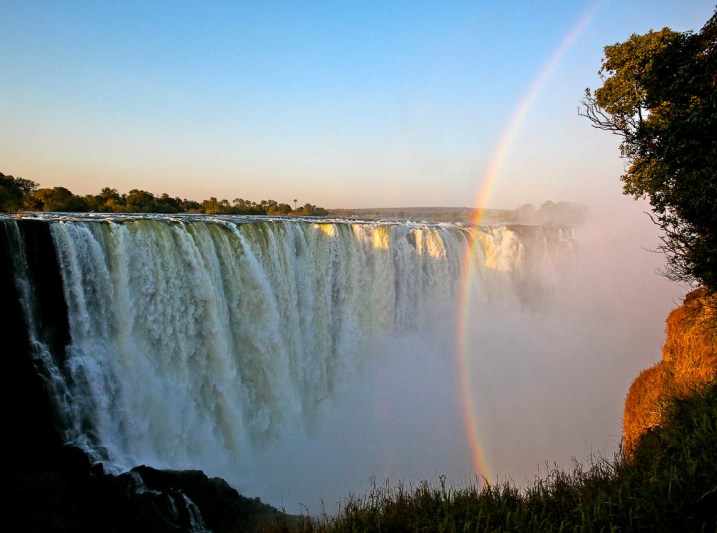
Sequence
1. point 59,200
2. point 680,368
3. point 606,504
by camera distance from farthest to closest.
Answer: point 59,200 < point 680,368 < point 606,504

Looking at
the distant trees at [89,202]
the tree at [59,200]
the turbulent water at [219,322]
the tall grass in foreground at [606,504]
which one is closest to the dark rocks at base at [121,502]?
the turbulent water at [219,322]

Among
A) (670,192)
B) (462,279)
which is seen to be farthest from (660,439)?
(462,279)

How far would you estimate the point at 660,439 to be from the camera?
5.00 m

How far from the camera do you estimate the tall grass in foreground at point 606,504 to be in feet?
10.7

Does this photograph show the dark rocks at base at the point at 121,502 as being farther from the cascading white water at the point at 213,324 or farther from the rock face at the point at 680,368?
the rock face at the point at 680,368

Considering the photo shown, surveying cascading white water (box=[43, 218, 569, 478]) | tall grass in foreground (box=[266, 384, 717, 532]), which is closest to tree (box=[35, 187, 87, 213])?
cascading white water (box=[43, 218, 569, 478])

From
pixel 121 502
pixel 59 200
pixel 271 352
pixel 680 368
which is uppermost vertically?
pixel 59 200

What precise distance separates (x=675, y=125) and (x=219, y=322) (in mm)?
9617

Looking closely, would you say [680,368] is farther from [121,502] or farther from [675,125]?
[121,502]

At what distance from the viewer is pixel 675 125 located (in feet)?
18.4

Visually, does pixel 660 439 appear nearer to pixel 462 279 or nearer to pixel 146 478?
pixel 146 478

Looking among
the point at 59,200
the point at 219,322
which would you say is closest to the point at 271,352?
the point at 219,322

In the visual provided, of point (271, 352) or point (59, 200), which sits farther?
point (59, 200)

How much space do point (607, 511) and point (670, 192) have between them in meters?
6.06
